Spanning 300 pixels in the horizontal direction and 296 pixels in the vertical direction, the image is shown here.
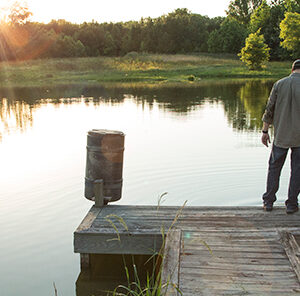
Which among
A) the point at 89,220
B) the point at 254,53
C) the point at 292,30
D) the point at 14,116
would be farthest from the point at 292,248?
the point at 292,30

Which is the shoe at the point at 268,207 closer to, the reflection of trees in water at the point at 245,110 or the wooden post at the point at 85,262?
the wooden post at the point at 85,262

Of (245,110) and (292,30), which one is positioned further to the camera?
(292,30)

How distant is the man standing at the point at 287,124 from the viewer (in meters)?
5.35

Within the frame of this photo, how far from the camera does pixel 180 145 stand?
12.8 m

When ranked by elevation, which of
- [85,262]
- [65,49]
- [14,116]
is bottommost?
[14,116]

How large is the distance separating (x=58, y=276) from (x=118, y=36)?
271ft

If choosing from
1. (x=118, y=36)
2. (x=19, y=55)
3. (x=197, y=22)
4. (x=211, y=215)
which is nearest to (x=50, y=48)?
(x=19, y=55)

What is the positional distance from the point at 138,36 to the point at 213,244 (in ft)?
268

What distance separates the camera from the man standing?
5348mm

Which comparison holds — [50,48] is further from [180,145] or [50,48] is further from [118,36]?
[180,145]

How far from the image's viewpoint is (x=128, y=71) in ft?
171

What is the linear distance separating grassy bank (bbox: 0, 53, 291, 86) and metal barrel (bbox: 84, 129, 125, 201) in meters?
36.6

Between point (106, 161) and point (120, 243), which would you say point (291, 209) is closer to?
point (120, 243)

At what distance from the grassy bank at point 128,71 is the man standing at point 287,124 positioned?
37184 mm
